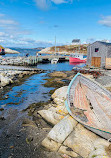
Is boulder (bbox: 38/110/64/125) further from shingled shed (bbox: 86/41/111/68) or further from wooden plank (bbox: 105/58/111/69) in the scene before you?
shingled shed (bbox: 86/41/111/68)

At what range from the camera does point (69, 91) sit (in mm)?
12352

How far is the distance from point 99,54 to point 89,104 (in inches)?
939

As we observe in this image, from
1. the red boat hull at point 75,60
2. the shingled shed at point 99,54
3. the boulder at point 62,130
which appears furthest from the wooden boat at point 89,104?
the red boat hull at point 75,60

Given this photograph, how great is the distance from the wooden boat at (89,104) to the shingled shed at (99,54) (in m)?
19.8

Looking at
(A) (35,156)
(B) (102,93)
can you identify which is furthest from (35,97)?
(A) (35,156)

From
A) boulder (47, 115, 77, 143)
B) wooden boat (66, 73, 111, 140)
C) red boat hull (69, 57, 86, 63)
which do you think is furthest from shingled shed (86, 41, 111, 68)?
red boat hull (69, 57, 86, 63)

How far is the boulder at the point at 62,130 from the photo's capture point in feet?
25.7

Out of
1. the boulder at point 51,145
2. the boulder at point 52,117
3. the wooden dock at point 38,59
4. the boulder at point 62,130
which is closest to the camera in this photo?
the boulder at point 51,145

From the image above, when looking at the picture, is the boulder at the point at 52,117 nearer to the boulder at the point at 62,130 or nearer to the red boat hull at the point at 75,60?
the boulder at the point at 62,130

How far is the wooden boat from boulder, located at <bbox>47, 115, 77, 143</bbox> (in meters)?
0.55

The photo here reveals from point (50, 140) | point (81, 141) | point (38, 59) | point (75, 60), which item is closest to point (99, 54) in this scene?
point (81, 141)

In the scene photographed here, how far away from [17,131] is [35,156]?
288 centimetres

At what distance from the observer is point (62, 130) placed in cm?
815

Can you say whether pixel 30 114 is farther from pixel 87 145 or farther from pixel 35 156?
pixel 87 145
